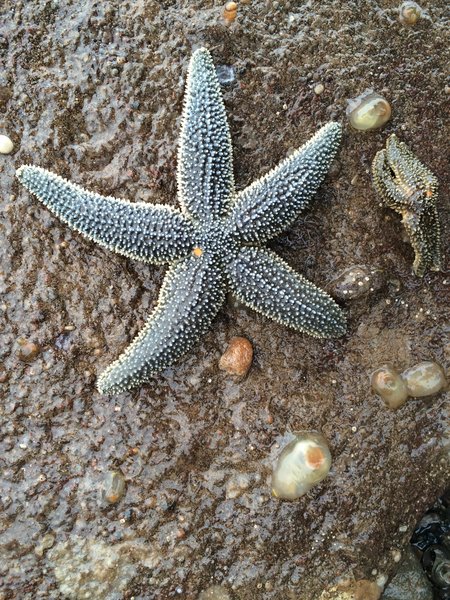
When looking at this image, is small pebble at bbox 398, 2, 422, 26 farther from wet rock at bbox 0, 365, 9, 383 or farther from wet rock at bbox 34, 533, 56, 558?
wet rock at bbox 34, 533, 56, 558

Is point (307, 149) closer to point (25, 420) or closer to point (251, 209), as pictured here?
point (251, 209)

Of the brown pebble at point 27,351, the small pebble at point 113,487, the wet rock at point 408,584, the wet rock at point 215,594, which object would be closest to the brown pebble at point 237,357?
the small pebble at point 113,487

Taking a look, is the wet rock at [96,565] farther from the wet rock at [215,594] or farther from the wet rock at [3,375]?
the wet rock at [3,375]

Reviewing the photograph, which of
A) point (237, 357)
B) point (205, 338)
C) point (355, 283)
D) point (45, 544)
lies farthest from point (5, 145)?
point (45, 544)

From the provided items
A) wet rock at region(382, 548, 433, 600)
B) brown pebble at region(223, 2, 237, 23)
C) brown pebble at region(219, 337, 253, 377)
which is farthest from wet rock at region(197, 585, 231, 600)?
brown pebble at region(223, 2, 237, 23)

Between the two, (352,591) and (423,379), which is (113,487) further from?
(423,379)
